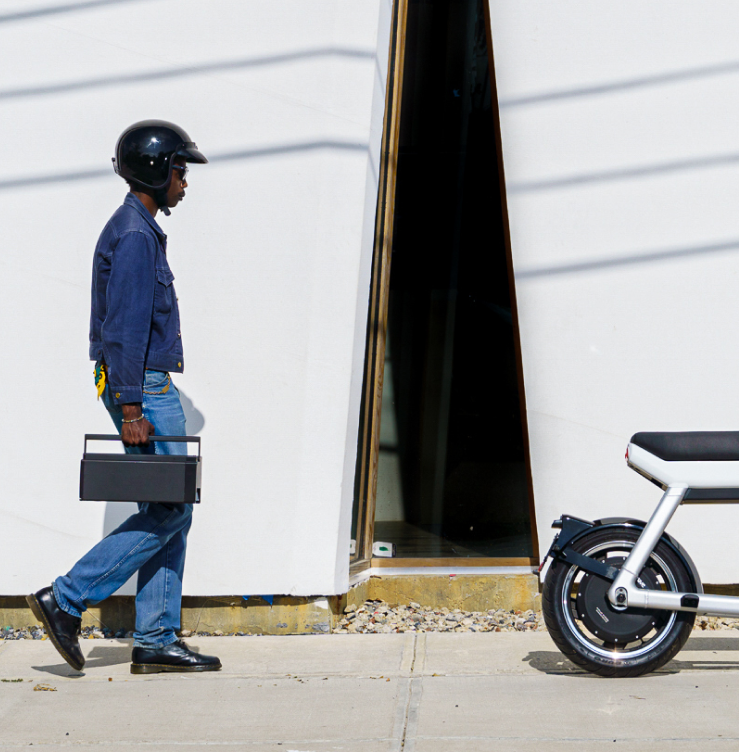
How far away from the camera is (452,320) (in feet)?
21.3

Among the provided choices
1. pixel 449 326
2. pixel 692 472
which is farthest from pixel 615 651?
pixel 449 326

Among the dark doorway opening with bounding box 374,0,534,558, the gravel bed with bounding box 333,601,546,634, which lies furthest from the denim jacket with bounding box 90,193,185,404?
Answer: the dark doorway opening with bounding box 374,0,534,558

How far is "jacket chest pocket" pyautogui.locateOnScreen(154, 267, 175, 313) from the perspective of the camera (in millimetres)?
3436

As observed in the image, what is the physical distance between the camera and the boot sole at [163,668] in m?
3.54

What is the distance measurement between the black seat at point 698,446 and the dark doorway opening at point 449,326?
5.29 ft

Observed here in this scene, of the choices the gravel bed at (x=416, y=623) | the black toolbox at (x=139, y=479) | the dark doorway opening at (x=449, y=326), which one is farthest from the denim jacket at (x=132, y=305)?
the dark doorway opening at (x=449, y=326)

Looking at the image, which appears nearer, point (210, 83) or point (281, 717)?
point (281, 717)

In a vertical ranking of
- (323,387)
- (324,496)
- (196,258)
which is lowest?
(324,496)

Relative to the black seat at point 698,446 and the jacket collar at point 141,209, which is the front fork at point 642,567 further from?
the jacket collar at point 141,209

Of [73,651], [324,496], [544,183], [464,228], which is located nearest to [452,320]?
[464,228]

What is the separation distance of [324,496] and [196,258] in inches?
50.0

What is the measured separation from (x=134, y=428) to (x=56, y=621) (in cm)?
80

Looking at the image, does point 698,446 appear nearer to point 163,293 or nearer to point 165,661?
point 163,293

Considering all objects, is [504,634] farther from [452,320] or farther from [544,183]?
[452,320]
